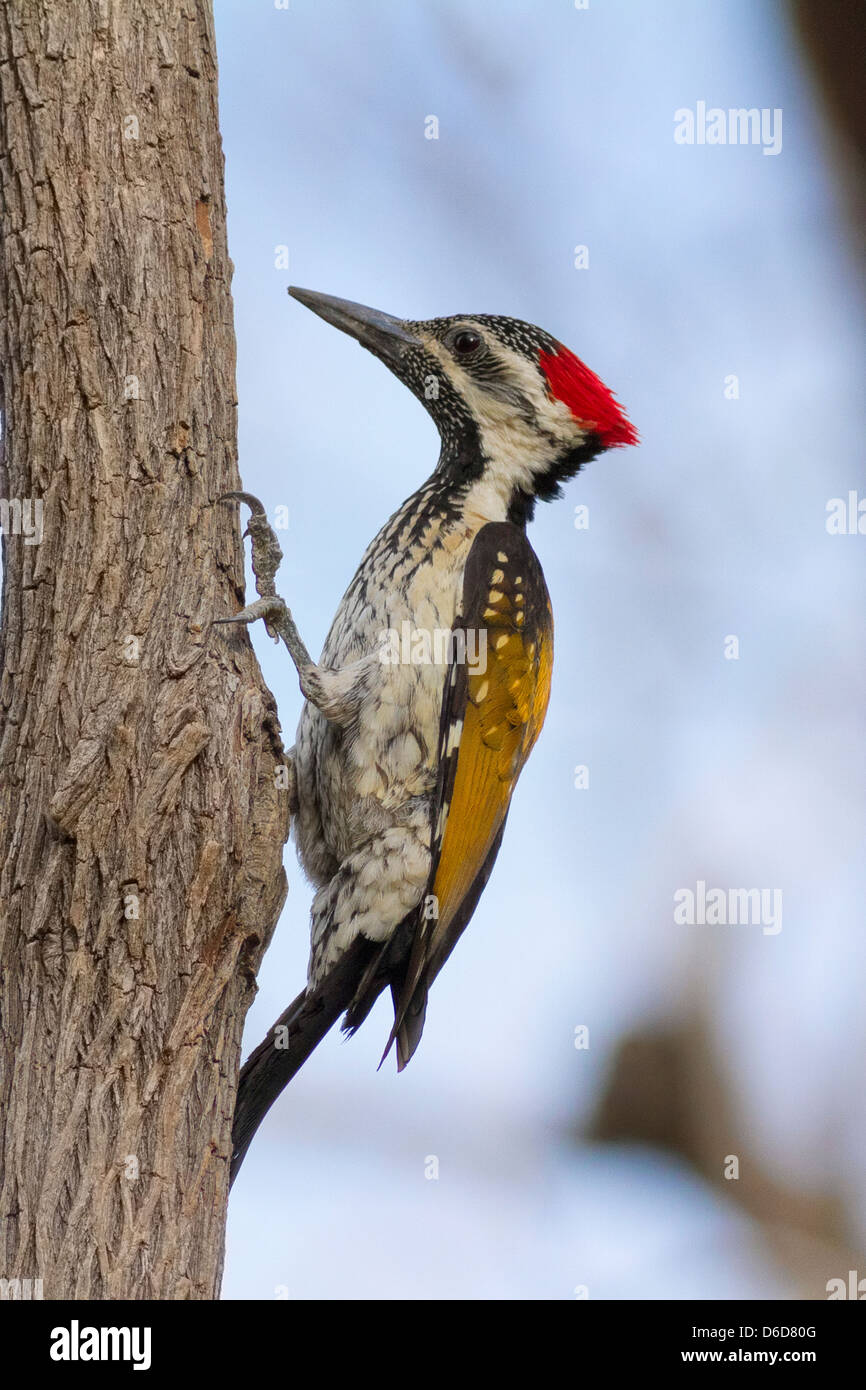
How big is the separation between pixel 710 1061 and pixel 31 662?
2637mm

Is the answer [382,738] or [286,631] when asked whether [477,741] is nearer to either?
[382,738]

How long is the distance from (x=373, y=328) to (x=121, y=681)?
6.12 ft

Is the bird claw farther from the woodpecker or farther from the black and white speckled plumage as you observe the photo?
the black and white speckled plumage

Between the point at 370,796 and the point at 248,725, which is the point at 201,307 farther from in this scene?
the point at 370,796

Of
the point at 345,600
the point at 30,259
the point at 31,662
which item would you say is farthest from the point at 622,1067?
the point at 30,259

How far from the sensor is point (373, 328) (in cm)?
395

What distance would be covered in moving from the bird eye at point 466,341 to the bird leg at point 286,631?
1055mm

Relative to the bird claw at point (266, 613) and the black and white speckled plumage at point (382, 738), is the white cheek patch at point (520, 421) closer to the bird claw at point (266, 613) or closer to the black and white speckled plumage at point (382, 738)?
the black and white speckled plumage at point (382, 738)

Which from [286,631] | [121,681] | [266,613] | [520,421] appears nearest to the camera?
[121,681]

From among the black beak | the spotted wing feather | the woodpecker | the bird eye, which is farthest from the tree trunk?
the bird eye

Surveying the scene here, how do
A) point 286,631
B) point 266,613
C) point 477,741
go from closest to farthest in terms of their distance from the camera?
point 266,613 → point 286,631 → point 477,741

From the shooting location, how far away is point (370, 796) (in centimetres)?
342

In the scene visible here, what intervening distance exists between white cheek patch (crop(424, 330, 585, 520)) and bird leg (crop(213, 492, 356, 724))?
0.91 meters

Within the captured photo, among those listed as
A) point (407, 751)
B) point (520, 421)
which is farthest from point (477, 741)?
point (520, 421)
